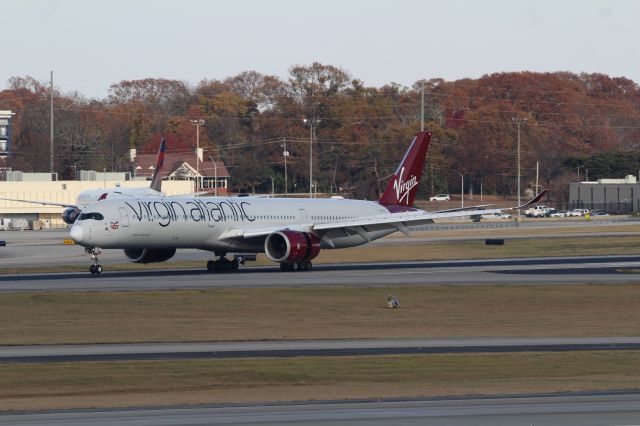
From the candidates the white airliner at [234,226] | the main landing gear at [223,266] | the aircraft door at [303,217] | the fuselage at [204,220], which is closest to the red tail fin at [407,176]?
the white airliner at [234,226]

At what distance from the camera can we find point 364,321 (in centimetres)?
4069

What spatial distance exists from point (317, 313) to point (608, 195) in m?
141

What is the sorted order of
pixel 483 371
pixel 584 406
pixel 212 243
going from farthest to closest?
1. pixel 212 243
2. pixel 483 371
3. pixel 584 406

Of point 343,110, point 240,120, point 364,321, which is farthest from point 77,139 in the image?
point 364,321

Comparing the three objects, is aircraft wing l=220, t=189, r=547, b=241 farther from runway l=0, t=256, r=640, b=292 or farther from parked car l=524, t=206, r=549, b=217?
parked car l=524, t=206, r=549, b=217

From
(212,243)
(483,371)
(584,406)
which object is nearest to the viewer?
(584,406)

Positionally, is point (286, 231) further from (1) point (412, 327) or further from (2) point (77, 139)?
(2) point (77, 139)

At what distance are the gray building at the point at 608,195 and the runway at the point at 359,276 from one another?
105074 mm

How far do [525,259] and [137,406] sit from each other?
53.5 meters

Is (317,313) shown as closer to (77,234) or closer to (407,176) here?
(77,234)

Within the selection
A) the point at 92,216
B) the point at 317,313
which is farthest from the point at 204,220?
the point at 317,313

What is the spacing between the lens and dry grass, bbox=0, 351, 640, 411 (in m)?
25.0

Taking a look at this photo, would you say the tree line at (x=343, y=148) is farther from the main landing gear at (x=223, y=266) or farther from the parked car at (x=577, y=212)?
the main landing gear at (x=223, y=266)

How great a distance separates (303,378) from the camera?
2770 centimetres
